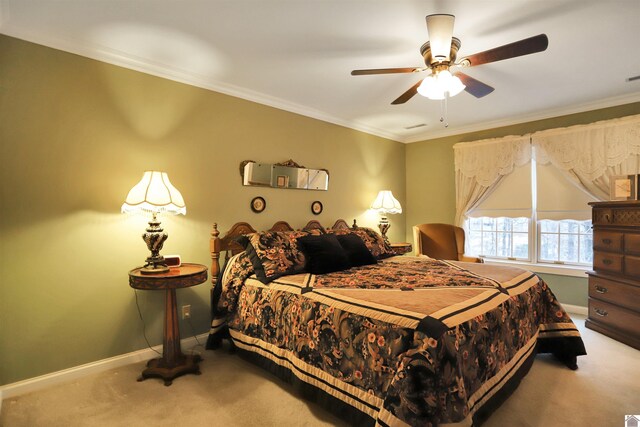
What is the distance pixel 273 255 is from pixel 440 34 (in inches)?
76.6

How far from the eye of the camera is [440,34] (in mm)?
1938

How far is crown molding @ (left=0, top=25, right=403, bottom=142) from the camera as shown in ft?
7.53

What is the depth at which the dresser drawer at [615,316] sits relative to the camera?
2938mm

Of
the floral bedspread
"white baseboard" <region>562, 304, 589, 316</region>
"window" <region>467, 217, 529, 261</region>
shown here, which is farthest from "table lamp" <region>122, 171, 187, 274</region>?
"white baseboard" <region>562, 304, 589, 316</region>

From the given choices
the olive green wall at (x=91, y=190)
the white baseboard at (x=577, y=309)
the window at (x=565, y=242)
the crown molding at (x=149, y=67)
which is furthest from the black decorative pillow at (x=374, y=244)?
the white baseboard at (x=577, y=309)

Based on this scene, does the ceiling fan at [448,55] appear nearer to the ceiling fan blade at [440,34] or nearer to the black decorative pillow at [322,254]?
the ceiling fan blade at [440,34]

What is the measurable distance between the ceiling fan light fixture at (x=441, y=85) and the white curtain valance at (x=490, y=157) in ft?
8.74

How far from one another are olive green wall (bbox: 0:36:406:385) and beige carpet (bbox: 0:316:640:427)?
0.34 m

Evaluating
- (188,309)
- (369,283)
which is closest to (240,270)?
(188,309)

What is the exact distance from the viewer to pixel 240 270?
2.82 metres

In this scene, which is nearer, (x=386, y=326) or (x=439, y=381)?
(x=439, y=381)

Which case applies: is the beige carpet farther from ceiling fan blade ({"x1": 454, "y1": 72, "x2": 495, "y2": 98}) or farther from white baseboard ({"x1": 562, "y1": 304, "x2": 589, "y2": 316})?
ceiling fan blade ({"x1": 454, "y1": 72, "x2": 495, "y2": 98})

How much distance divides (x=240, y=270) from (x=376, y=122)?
9.38 feet

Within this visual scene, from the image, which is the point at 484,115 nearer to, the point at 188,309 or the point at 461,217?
the point at 461,217
